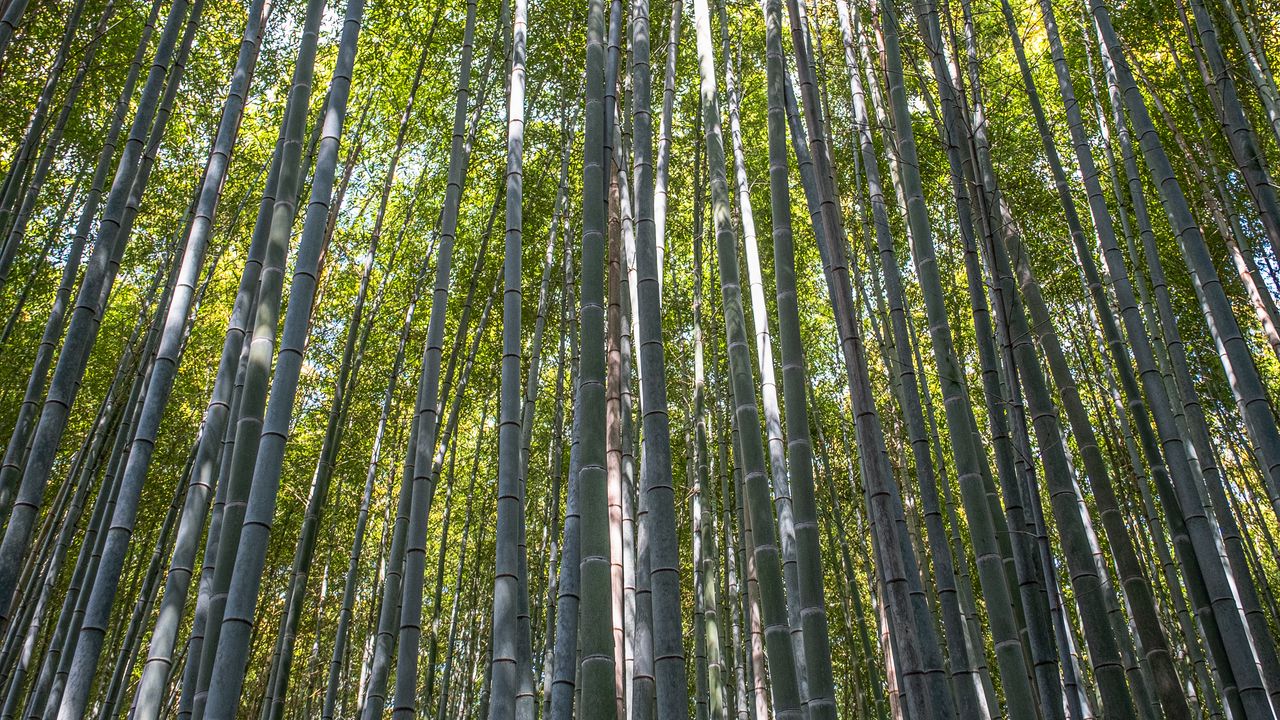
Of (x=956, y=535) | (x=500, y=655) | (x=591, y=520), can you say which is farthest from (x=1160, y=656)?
(x=956, y=535)

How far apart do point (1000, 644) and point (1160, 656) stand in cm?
39

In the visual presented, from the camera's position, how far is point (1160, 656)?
236 centimetres

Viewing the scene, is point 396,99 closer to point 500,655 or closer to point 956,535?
point 956,535

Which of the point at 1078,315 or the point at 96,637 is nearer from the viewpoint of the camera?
the point at 96,637

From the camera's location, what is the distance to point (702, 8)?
3309 mm

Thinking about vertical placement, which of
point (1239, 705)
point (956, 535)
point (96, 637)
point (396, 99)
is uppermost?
point (396, 99)

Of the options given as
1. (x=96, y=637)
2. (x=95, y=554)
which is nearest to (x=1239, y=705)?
(x=96, y=637)

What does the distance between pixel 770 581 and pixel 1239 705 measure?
1.47 m

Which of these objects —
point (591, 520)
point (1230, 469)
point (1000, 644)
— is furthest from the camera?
point (1230, 469)

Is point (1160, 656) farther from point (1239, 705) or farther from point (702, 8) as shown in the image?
point (702, 8)

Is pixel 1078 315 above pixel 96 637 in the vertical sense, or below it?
above

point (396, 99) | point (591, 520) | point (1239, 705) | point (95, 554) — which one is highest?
point (396, 99)

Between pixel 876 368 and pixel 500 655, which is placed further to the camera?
pixel 876 368

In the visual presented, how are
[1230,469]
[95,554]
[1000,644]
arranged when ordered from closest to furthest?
[1000,644] < [95,554] < [1230,469]
